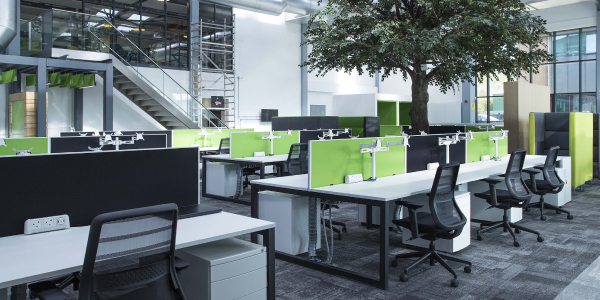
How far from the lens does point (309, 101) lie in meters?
16.2

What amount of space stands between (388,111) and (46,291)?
11.3 meters

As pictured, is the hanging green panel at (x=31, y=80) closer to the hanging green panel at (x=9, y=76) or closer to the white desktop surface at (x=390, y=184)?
the hanging green panel at (x=9, y=76)

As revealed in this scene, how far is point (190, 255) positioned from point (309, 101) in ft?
46.2

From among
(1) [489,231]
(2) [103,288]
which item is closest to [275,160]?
(1) [489,231]

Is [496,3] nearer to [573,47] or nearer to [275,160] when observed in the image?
[275,160]

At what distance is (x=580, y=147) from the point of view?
7.54 m

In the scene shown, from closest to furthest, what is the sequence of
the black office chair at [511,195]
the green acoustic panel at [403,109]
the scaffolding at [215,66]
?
the black office chair at [511,195] < the green acoustic panel at [403,109] < the scaffolding at [215,66]

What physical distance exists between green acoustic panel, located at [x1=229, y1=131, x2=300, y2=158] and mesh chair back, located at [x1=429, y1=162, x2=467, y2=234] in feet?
12.0

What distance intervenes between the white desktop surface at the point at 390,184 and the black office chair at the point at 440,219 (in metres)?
0.17

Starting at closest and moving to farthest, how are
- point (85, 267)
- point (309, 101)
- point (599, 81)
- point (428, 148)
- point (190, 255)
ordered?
point (85, 267) → point (190, 255) → point (428, 148) → point (599, 81) → point (309, 101)

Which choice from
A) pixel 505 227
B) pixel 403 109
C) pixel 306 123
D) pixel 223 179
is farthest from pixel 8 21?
pixel 403 109

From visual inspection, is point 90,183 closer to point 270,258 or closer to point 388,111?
point 270,258

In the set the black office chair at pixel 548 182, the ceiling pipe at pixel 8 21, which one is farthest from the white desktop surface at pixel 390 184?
the ceiling pipe at pixel 8 21

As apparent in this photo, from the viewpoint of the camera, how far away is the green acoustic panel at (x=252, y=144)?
656 centimetres
